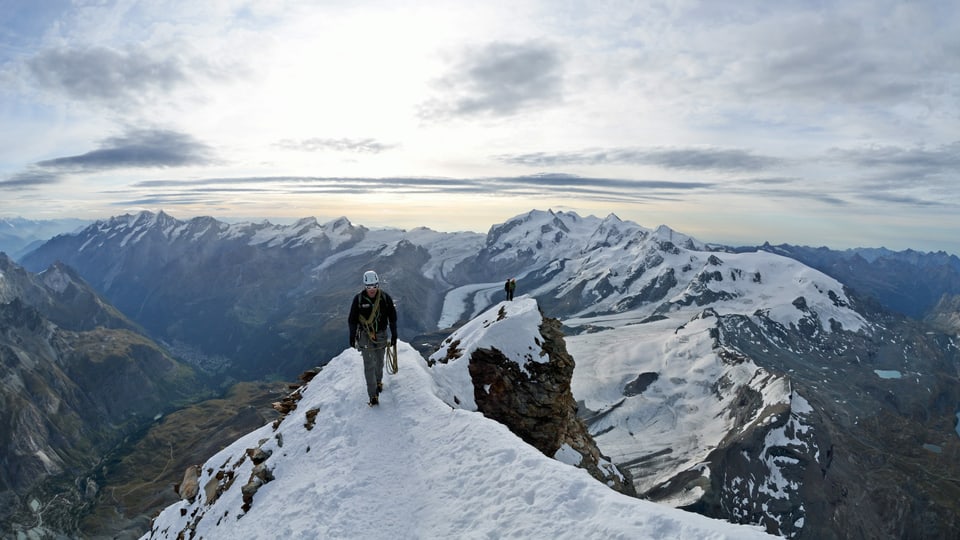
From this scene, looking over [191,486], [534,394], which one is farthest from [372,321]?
[534,394]

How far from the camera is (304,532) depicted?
14094 millimetres

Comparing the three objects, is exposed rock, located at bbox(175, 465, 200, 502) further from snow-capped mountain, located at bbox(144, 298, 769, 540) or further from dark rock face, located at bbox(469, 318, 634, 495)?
dark rock face, located at bbox(469, 318, 634, 495)

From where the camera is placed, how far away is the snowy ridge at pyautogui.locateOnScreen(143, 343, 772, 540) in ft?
37.1

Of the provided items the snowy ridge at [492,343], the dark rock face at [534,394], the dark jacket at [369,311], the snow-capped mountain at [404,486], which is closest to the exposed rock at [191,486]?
the snow-capped mountain at [404,486]

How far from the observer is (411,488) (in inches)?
600

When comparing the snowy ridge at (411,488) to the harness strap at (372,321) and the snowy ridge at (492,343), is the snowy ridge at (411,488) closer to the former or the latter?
the harness strap at (372,321)

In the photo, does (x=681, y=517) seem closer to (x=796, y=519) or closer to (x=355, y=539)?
(x=355, y=539)

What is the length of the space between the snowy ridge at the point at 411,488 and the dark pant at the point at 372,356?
103 cm

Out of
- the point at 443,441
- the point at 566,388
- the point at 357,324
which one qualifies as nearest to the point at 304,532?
the point at 443,441

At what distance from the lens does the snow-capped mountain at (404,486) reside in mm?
11422

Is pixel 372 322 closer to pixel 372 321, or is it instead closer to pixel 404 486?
pixel 372 321

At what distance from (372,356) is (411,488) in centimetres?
686

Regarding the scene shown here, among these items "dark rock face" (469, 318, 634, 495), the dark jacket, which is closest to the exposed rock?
the dark jacket

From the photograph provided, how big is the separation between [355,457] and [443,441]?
316cm
